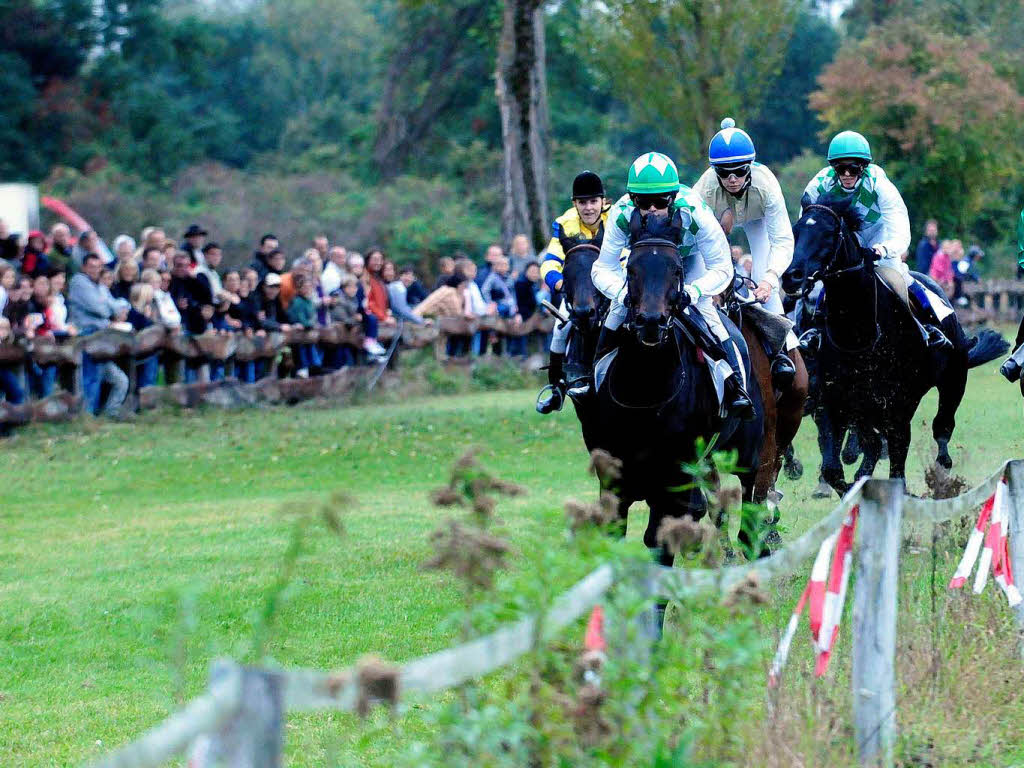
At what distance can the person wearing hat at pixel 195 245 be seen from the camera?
21.5 meters

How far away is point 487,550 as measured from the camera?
4.09m

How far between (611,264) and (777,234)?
6.30 feet

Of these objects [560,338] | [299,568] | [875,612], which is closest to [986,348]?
[560,338]

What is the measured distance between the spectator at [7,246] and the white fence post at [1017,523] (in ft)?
49.5

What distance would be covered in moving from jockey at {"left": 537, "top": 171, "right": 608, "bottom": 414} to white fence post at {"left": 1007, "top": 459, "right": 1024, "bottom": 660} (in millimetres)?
3243

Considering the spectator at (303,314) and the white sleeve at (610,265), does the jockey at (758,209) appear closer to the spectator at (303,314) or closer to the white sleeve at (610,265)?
the white sleeve at (610,265)

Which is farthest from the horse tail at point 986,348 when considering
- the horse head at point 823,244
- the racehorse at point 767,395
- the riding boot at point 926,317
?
the racehorse at point 767,395

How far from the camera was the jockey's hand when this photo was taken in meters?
10.2

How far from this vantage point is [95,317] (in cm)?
1978

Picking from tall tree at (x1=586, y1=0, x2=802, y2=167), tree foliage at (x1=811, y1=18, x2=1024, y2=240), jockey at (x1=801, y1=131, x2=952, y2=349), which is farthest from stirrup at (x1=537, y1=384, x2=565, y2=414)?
tree foliage at (x1=811, y1=18, x2=1024, y2=240)

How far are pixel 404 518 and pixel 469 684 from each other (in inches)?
375

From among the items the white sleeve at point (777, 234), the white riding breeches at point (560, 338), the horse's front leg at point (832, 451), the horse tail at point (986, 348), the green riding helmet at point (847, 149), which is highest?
the green riding helmet at point (847, 149)

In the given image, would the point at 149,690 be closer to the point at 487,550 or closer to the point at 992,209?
the point at 487,550

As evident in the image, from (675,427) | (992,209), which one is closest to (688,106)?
(992,209)
